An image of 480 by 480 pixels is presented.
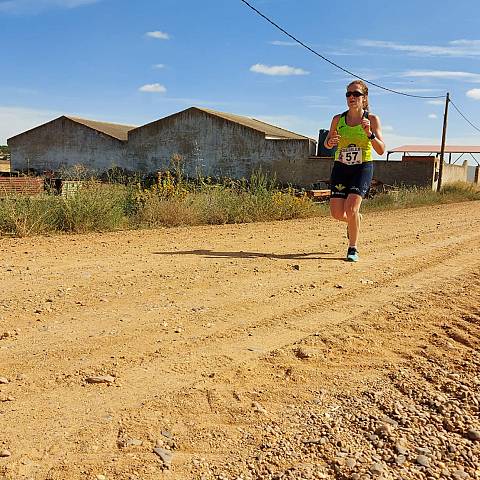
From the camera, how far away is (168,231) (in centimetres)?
760

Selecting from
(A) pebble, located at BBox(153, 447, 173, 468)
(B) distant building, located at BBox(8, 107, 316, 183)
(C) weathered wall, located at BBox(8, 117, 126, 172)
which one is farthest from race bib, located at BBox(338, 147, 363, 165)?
(C) weathered wall, located at BBox(8, 117, 126, 172)

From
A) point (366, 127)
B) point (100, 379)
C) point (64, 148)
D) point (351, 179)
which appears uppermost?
point (64, 148)

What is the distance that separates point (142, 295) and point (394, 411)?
2152 millimetres

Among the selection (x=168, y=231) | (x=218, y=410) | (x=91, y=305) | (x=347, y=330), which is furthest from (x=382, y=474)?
(x=168, y=231)

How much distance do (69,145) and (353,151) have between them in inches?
1272

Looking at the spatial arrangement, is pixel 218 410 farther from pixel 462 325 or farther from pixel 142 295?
pixel 462 325

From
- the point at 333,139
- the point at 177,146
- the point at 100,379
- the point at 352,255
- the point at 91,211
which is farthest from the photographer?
the point at 177,146

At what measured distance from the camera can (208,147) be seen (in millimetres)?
30562

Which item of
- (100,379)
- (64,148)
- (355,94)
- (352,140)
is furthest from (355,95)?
(64,148)

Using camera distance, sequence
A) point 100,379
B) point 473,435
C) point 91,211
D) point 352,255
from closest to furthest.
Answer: point 473,435, point 100,379, point 352,255, point 91,211

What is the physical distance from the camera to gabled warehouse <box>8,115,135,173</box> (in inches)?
1325

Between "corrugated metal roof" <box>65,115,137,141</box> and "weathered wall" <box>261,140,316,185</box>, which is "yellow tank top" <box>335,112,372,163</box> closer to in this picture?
"weathered wall" <box>261,140,316,185</box>

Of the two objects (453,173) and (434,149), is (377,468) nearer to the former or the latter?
(453,173)

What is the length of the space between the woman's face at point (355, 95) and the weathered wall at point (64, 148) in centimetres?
2831
